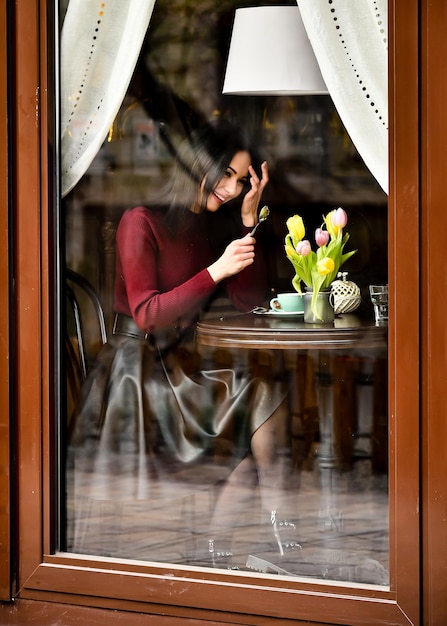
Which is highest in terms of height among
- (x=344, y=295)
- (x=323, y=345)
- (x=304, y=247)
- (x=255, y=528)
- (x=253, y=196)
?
(x=253, y=196)

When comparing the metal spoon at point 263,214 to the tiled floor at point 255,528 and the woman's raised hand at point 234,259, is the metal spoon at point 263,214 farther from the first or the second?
the tiled floor at point 255,528

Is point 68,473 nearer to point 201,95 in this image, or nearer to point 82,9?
point 201,95

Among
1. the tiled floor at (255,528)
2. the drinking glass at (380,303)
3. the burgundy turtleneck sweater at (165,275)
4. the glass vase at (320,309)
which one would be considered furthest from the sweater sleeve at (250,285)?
the tiled floor at (255,528)

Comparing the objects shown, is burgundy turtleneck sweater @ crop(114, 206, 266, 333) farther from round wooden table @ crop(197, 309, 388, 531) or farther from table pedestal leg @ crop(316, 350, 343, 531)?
table pedestal leg @ crop(316, 350, 343, 531)

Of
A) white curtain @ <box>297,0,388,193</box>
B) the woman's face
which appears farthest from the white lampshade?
the woman's face

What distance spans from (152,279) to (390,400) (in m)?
0.64

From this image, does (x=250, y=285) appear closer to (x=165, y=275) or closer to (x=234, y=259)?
(x=234, y=259)

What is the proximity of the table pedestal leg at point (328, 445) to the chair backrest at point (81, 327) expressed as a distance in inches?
21.9

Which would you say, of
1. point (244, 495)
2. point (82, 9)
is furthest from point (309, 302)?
point (82, 9)

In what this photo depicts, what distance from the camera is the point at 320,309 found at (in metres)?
1.91

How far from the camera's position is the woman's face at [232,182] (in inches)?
76.8

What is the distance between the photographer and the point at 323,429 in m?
1.92

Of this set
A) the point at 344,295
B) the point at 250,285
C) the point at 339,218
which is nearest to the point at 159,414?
the point at 250,285

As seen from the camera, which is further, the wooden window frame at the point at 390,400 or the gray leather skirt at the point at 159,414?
the gray leather skirt at the point at 159,414
